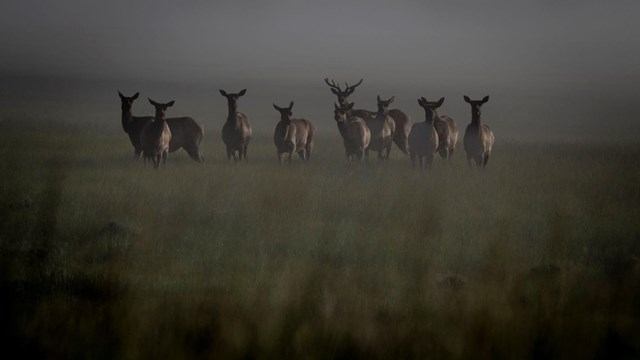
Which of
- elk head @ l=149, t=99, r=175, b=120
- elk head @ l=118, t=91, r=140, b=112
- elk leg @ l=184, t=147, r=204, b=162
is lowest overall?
elk leg @ l=184, t=147, r=204, b=162

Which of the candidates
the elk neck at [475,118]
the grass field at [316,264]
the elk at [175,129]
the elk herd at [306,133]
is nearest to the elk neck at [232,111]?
the elk herd at [306,133]

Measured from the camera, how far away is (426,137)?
46.5 ft

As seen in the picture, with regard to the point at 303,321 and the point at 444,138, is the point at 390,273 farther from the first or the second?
the point at 444,138

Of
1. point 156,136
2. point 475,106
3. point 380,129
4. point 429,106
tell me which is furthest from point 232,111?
point 475,106

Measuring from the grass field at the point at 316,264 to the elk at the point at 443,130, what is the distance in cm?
275

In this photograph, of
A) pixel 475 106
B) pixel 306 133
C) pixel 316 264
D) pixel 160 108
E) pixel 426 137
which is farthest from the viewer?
pixel 306 133

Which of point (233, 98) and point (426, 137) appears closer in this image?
point (426, 137)

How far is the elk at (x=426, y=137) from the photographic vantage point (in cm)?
1412

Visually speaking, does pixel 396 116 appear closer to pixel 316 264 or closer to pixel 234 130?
pixel 234 130

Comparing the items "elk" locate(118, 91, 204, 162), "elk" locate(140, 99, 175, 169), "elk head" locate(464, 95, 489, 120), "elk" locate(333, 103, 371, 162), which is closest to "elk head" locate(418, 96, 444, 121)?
"elk head" locate(464, 95, 489, 120)

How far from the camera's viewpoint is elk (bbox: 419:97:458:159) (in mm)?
14534

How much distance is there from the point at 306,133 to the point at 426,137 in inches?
115

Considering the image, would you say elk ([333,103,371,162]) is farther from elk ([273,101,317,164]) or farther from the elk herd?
elk ([273,101,317,164])

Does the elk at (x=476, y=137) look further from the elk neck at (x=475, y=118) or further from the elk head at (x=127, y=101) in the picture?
the elk head at (x=127, y=101)
